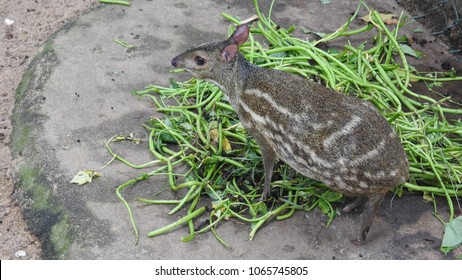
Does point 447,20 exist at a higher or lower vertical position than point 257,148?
higher

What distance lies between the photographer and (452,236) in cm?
437

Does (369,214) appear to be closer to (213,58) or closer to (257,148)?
(257,148)

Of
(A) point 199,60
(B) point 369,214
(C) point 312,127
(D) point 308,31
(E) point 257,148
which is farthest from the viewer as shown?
(D) point 308,31

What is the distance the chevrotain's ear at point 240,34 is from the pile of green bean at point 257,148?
0.74m

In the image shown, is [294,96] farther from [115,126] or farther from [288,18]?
[288,18]

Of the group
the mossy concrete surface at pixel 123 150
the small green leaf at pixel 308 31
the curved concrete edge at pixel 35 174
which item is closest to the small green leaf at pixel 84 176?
the mossy concrete surface at pixel 123 150

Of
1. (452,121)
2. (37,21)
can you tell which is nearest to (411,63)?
(452,121)

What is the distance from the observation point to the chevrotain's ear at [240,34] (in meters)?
4.57

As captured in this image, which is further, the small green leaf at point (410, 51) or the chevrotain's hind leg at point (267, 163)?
the small green leaf at point (410, 51)

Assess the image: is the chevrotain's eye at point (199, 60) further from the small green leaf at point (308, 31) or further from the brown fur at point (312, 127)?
the small green leaf at point (308, 31)

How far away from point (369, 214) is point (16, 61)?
3.55 metres

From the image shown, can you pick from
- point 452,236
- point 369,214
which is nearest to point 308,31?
point 369,214

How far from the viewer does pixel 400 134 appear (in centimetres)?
493

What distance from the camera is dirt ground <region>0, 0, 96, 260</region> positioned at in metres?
4.64
